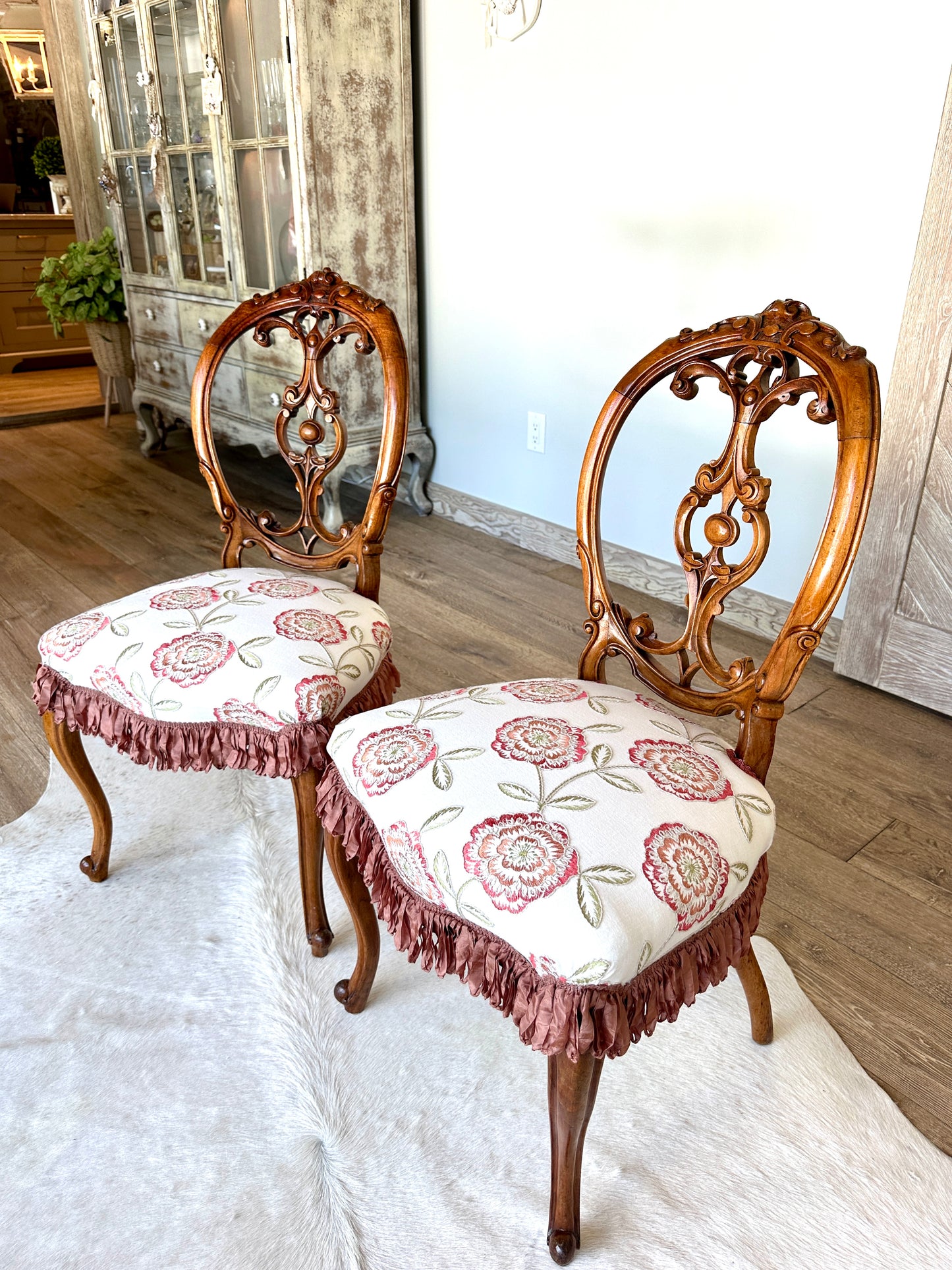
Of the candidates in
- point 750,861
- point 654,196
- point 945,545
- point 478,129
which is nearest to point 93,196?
point 478,129

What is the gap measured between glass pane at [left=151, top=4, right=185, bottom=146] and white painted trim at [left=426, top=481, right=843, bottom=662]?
56.0 inches

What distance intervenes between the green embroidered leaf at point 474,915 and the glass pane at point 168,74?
2.94 meters

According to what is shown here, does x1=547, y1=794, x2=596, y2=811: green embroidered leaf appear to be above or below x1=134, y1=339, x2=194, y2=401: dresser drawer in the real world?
above

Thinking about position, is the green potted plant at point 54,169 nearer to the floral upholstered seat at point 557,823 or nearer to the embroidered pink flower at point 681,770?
the floral upholstered seat at point 557,823

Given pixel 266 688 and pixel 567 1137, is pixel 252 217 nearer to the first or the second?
pixel 266 688


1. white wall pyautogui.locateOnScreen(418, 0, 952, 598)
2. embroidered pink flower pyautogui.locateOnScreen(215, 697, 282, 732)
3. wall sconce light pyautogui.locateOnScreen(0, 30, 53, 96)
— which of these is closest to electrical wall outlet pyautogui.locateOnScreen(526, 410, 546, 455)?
white wall pyautogui.locateOnScreen(418, 0, 952, 598)

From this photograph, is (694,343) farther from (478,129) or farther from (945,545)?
(478,129)

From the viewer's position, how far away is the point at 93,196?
416cm

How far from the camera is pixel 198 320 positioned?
10.1 ft

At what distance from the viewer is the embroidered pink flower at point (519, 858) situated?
758mm

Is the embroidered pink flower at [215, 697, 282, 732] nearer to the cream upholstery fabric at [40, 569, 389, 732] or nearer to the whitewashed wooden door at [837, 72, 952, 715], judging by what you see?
the cream upholstery fabric at [40, 569, 389, 732]

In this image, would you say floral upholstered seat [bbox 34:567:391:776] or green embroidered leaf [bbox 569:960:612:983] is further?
floral upholstered seat [bbox 34:567:391:776]

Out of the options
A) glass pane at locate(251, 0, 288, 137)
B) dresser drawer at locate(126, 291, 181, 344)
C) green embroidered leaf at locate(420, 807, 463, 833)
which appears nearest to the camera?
green embroidered leaf at locate(420, 807, 463, 833)

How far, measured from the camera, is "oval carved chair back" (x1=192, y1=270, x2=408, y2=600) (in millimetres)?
1301
